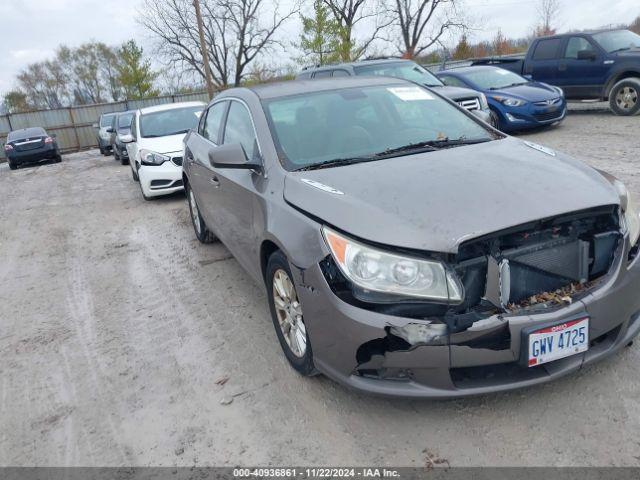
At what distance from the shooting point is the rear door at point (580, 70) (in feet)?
38.0

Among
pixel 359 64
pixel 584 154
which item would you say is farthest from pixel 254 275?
pixel 359 64

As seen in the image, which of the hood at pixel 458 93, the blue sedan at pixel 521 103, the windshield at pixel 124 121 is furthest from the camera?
the windshield at pixel 124 121

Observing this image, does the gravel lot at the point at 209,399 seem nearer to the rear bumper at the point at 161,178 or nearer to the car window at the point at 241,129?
the car window at the point at 241,129

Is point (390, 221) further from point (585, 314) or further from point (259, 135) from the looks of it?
point (259, 135)

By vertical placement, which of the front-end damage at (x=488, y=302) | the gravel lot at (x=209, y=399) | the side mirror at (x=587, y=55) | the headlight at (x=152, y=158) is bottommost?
the gravel lot at (x=209, y=399)

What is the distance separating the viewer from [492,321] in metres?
2.30

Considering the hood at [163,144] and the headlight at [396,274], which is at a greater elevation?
the hood at [163,144]

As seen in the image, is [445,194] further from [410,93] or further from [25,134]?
[25,134]

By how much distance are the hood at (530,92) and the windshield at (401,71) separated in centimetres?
149

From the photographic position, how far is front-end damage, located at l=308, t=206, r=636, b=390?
90.9 inches

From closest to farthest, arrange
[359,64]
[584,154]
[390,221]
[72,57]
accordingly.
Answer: [390,221], [584,154], [359,64], [72,57]

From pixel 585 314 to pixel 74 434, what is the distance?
2724 millimetres

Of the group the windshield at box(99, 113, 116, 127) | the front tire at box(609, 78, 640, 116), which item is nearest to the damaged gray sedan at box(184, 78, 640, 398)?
the front tire at box(609, 78, 640, 116)

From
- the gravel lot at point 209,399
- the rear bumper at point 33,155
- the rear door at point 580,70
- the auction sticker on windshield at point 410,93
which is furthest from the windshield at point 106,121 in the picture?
the auction sticker on windshield at point 410,93
